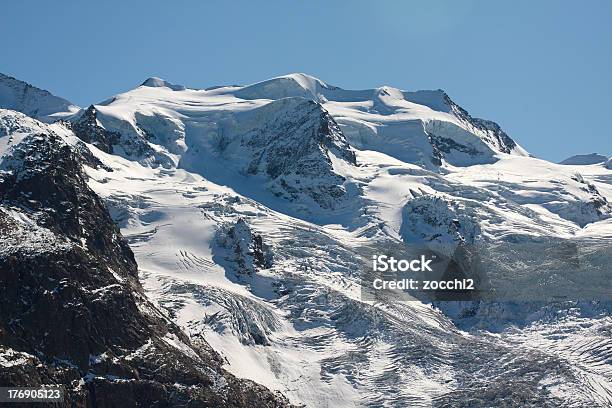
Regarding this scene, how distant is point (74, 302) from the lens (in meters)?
167

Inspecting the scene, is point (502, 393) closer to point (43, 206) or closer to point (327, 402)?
point (327, 402)

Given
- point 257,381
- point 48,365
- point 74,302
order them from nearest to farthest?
1. point 48,365
2. point 74,302
3. point 257,381

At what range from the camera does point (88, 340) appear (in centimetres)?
16288

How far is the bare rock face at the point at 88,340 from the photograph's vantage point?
157125mm

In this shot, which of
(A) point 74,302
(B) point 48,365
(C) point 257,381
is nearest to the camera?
(B) point 48,365

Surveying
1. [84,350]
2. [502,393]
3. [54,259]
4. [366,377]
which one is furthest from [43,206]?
[502,393]

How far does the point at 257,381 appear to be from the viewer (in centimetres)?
18762

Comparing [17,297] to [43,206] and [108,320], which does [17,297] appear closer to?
[108,320]

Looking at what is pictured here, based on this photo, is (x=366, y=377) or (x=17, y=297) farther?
(x=366, y=377)

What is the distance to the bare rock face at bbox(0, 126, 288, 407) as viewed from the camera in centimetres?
15712

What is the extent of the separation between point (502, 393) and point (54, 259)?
7118 centimetres

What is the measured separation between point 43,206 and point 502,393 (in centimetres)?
7652

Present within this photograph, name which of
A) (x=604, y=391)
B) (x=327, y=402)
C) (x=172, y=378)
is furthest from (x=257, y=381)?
(x=604, y=391)

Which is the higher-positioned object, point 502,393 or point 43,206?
point 43,206
